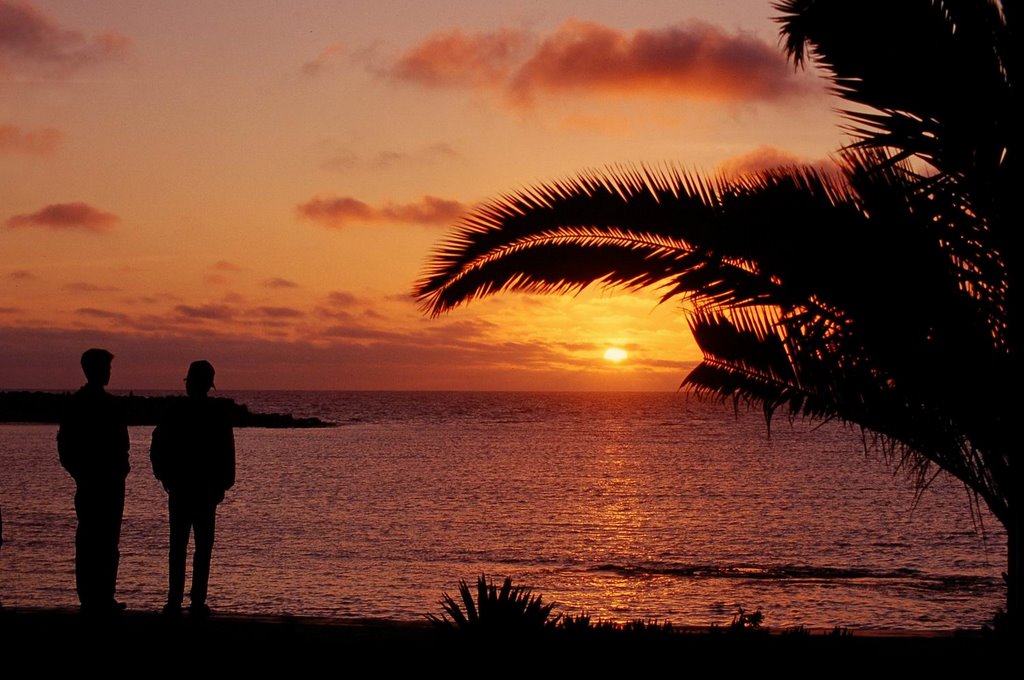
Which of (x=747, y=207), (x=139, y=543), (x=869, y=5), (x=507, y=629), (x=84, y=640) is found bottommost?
(x=139, y=543)

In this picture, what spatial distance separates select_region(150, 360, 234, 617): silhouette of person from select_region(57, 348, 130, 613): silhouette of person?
0.99 ft

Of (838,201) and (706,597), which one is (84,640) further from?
(706,597)

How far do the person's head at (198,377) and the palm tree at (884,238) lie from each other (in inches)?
76.6

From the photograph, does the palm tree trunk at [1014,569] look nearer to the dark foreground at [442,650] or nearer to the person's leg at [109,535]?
the dark foreground at [442,650]

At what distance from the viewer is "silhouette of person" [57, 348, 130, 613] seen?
6.95 meters

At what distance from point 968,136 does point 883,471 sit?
1932 inches

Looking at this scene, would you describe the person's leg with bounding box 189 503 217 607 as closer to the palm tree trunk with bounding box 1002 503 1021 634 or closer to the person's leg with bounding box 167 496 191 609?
the person's leg with bounding box 167 496 191 609

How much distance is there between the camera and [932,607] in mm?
16859

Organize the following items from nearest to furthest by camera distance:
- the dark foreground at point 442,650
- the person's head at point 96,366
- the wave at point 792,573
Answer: the dark foreground at point 442,650
the person's head at point 96,366
the wave at point 792,573

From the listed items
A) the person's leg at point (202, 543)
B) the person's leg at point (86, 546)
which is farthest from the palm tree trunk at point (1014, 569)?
the person's leg at point (86, 546)

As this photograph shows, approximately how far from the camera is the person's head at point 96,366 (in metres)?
6.94

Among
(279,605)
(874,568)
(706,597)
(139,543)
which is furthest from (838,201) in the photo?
(139,543)

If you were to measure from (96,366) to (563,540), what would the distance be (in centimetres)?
1923

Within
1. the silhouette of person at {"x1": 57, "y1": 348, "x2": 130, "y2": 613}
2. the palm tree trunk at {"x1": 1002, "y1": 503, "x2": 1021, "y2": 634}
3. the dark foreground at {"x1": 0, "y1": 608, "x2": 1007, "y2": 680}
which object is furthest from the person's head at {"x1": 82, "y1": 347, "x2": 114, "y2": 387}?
the palm tree trunk at {"x1": 1002, "y1": 503, "x2": 1021, "y2": 634}
